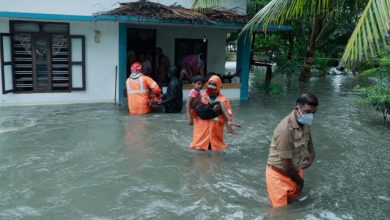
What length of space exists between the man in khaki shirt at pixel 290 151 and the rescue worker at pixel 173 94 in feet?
20.7

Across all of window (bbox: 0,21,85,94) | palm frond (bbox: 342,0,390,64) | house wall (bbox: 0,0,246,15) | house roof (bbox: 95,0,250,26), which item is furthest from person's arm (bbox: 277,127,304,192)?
window (bbox: 0,21,85,94)

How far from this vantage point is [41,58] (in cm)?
1196

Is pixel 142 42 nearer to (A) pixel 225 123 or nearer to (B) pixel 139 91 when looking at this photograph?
(B) pixel 139 91

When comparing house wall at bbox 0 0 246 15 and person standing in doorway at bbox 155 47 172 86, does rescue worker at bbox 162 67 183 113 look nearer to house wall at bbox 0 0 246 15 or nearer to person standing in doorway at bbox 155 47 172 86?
person standing in doorway at bbox 155 47 172 86

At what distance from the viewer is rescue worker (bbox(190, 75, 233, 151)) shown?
7.32m

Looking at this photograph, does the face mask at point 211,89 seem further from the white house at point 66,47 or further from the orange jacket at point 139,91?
the white house at point 66,47

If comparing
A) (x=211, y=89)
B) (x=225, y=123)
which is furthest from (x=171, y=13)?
(x=225, y=123)

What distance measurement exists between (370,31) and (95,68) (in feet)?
30.3

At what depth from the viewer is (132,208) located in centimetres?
556

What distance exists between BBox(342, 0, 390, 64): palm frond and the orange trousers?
1.51 meters

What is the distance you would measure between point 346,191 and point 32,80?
8.88 m

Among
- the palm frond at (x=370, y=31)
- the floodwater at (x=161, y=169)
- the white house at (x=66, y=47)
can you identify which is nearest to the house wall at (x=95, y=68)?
the white house at (x=66, y=47)

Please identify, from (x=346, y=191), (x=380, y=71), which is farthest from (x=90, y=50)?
(x=346, y=191)

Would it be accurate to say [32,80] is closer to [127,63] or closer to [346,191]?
[127,63]
